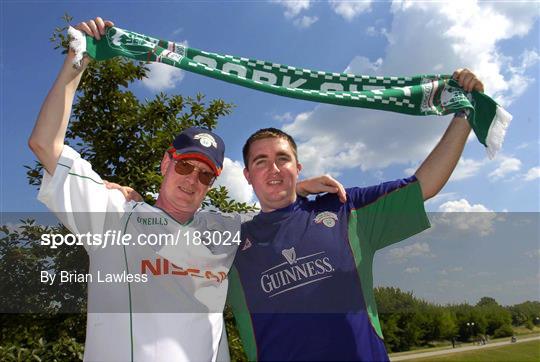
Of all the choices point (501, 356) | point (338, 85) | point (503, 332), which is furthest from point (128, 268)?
point (503, 332)

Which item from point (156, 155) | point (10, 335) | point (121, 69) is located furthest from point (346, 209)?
point (121, 69)

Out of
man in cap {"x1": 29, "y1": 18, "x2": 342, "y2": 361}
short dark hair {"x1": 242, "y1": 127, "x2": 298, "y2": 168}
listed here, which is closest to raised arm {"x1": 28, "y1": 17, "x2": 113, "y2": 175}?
man in cap {"x1": 29, "y1": 18, "x2": 342, "y2": 361}

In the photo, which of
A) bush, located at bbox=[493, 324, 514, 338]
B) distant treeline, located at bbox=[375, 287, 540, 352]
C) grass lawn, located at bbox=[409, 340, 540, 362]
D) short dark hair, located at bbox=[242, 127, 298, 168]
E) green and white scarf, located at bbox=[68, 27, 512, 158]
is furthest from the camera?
bush, located at bbox=[493, 324, 514, 338]

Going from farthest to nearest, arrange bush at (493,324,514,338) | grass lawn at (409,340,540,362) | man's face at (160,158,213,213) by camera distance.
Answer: bush at (493,324,514,338) → grass lawn at (409,340,540,362) → man's face at (160,158,213,213)

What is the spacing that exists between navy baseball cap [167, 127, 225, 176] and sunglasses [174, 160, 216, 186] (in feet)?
0.16

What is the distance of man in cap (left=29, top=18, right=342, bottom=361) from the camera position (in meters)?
2.88

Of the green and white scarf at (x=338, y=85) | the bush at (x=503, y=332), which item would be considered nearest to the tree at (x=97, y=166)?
the green and white scarf at (x=338, y=85)

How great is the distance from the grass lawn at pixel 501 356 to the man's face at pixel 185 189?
65.4 m

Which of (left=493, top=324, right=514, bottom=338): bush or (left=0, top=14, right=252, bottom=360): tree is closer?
(left=0, top=14, right=252, bottom=360): tree

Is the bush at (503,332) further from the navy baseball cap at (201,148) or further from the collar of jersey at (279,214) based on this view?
the navy baseball cap at (201,148)

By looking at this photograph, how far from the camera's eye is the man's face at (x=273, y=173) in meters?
3.54

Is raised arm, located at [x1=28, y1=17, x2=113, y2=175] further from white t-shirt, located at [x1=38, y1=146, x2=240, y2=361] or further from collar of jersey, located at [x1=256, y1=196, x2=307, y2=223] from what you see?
collar of jersey, located at [x1=256, y1=196, x2=307, y2=223]

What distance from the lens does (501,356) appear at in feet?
212

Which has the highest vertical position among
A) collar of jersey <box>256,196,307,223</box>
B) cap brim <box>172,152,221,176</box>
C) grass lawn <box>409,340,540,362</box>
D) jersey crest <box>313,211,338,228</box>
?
cap brim <box>172,152,221,176</box>
